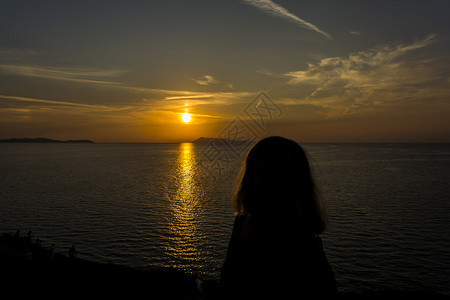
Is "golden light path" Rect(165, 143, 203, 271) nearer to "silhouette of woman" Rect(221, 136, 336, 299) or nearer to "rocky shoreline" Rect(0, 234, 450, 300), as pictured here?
"rocky shoreline" Rect(0, 234, 450, 300)

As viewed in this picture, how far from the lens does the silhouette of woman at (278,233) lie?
7.45ft

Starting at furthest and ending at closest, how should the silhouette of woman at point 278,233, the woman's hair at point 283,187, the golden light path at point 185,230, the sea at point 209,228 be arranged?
the golden light path at point 185,230 → the sea at point 209,228 → the woman's hair at point 283,187 → the silhouette of woman at point 278,233

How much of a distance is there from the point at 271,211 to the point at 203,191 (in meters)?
62.6

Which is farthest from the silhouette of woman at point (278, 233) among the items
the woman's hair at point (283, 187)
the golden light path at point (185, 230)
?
the golden light path at point (185, 230)

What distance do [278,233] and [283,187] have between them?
379mm

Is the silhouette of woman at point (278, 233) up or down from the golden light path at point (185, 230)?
up

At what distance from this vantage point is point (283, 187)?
245cm

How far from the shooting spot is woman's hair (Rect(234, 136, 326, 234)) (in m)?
2.39

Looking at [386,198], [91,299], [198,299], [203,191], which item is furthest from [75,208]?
[386,198]

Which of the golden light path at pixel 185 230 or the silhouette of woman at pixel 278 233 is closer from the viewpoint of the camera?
the silhouette of woman at pixel 278 233

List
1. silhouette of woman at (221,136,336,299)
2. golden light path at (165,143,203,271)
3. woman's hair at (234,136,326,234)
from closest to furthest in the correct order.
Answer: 1. silhouette of woman at (221,136,336,299)
2. woman's hair at (234,136,326,234)
3. golden light path at (165,143,203,271)

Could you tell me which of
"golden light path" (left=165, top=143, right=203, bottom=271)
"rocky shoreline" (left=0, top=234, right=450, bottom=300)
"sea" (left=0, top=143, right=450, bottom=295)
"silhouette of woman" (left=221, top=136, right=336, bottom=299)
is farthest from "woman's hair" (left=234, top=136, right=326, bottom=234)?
"golden light path" (left=165, top=143, right=203, bottom=271)

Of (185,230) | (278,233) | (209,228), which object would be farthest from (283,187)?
(185,230)

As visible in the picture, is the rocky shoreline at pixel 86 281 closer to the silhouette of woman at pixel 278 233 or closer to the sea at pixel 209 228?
the sea at pixel 209 228
